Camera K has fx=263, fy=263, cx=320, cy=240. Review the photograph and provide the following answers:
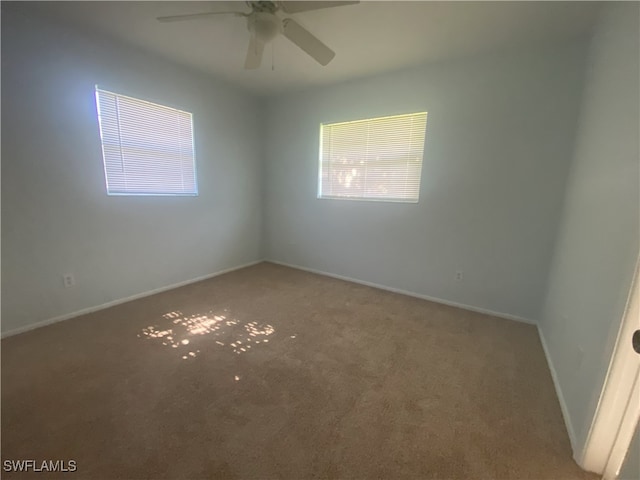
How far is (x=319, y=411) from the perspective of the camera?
1.50 meters

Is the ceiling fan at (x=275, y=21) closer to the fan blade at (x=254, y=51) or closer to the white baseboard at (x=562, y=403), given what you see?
the fan blade at (x=254, y=51)

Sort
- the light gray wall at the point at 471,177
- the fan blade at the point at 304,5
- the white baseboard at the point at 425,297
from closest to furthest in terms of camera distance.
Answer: the fan blade at the point at 304,5
the light gray wall at the point at 471,177
the white baseboard at the point at 425,297

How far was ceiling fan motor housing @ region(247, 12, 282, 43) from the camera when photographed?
1731 mm

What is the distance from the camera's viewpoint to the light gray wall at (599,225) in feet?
A: 3.93

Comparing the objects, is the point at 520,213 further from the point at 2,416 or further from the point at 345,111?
the point at 2,416

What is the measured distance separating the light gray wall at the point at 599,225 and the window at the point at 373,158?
1368mm

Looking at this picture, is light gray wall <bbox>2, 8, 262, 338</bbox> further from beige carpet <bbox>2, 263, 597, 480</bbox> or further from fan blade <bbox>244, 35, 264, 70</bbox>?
fan blade <bbox>244, 35, 264, 70</bbox>

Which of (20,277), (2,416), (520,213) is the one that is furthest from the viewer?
(520,213)

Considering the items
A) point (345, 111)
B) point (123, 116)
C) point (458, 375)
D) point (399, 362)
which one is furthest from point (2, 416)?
point (345, 111)

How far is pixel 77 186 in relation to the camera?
94.7 inches

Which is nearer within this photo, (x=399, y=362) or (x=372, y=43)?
(x=399, y=362)

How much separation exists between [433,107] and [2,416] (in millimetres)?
4000

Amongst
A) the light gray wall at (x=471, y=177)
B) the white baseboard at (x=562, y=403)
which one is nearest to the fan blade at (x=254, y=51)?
the light gray wall at (x=471, y=177)

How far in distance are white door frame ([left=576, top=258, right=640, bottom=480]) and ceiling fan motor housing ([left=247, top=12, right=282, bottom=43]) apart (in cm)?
231
